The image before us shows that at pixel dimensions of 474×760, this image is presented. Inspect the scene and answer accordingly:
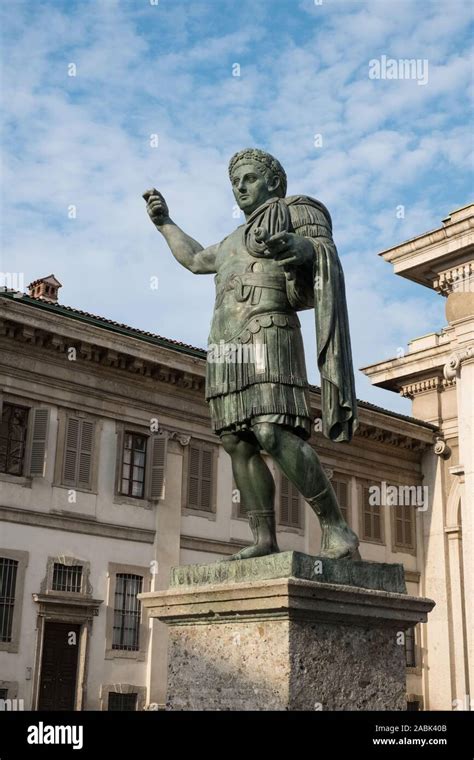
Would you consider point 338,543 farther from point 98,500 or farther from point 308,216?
point 98,500

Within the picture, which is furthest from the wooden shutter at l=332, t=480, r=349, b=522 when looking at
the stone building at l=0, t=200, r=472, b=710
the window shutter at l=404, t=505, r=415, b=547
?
the window shutter at l=404, t=505, r=415, b=547

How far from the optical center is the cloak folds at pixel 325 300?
5.64 m

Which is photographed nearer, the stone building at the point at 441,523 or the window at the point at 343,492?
the stone building at the point at 441,523

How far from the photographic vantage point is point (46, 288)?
26.1 meters

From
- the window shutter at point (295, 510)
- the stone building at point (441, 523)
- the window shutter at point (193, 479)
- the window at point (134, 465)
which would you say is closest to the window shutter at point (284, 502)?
the window shutter at point (295, 510)

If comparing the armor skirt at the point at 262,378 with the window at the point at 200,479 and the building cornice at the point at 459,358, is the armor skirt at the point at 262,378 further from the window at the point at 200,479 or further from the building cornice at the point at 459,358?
the window at the point at 200,479

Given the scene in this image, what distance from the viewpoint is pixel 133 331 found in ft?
78.4

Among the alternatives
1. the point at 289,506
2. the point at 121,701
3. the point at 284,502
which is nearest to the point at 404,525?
the point at 289,506

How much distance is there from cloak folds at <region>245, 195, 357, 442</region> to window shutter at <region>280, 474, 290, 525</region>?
2068cm

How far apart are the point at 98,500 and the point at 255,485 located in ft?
56.4

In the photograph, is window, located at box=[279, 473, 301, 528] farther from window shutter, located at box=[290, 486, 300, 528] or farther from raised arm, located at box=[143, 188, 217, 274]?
raised arm, located at box=[143, 188, 217, 274]

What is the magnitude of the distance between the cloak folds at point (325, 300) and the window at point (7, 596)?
1590 cm
